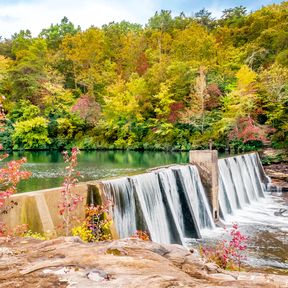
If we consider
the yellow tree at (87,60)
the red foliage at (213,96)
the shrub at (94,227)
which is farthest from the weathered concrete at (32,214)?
the yellow tree at (87,60)

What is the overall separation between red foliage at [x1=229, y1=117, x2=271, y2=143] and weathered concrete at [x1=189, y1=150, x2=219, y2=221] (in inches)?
586

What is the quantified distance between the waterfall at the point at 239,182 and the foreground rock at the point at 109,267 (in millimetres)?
13052

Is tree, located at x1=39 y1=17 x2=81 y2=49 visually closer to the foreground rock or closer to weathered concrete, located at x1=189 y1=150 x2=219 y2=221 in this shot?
weathered concrete, located at x1=189 y1=150 x2=219 y2=221

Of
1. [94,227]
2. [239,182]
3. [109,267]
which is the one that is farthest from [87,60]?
[109,267]

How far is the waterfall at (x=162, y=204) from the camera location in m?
11.5

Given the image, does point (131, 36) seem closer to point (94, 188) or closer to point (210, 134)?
point (210, 134)

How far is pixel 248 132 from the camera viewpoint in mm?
30828

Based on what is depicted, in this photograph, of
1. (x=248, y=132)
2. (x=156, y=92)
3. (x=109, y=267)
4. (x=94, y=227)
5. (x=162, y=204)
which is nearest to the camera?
(x=109, y=267)

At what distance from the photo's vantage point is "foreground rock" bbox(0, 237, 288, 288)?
12.1ft

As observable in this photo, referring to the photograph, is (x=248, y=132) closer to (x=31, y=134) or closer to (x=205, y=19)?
(x=31, y=134)

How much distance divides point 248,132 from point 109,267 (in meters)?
28.3

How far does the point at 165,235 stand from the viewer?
13133 mm

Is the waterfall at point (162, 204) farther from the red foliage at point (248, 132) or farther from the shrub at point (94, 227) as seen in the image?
the red foliage at point (248, 132)

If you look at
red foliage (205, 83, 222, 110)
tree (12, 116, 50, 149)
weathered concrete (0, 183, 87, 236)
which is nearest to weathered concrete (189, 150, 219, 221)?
weathered concrete (0, 183, 87, 236)
